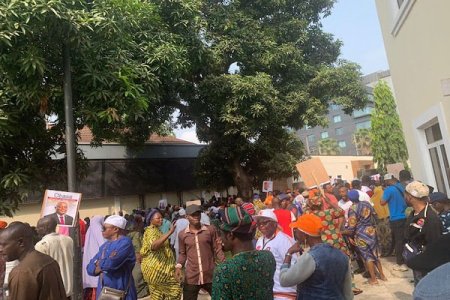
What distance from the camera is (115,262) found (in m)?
4.43

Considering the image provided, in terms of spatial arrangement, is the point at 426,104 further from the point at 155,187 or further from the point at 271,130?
the point at 155,187

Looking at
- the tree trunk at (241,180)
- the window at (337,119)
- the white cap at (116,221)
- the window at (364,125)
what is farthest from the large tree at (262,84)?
the window at (337,119)

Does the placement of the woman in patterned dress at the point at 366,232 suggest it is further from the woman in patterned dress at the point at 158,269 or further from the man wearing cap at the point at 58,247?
the man wearing cap at the point at 58,247

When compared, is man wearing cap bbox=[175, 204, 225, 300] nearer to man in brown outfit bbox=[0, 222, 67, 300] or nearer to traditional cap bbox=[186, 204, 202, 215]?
traditional cap bbox=[186, 204, 202, 215]

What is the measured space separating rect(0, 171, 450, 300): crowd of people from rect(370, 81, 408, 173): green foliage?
115 feet

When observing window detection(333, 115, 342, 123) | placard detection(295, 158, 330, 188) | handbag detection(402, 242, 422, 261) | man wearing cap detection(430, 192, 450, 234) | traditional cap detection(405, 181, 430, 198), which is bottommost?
handbag detection(402, 242, 422, 261)

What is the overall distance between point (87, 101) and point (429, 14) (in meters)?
5.57

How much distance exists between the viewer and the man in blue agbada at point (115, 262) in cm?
446

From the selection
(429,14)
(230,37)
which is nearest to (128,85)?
(429,14)

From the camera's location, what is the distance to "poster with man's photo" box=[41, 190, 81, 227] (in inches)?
208

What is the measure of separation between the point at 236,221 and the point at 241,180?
12475 millimetres

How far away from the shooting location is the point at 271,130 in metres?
14.7

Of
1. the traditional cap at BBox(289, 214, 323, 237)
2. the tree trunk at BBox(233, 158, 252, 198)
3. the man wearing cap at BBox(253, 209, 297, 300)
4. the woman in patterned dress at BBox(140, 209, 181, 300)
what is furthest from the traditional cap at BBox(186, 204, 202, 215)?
the tree trunk at BBox(233, 158, 252, 198)

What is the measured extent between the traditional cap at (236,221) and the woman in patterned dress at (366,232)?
4401 millimetres
